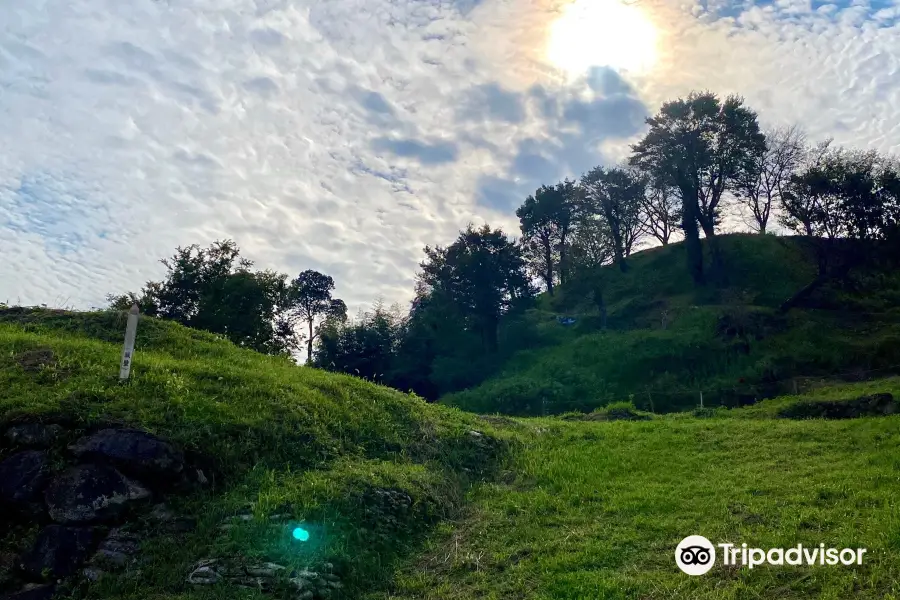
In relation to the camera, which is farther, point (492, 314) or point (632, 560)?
point (492, 314)

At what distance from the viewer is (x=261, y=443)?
1006 centimetres

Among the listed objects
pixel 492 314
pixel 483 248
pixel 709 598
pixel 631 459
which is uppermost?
pixel 483 248

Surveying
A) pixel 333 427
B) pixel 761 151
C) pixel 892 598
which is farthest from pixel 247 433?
pixel 761 151

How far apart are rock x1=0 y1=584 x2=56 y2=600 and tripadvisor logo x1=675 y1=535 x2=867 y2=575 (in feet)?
23.1

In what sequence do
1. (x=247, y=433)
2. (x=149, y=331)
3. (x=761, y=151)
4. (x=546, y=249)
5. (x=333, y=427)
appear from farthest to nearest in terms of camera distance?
(x=546, y=249), (x=761, y=151), (x=149, y=331), (x=333, y=427), (x=247, y=433)

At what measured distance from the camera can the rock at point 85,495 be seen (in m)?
7.73

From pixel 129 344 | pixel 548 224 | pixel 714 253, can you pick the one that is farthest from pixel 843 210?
pixel 129 344

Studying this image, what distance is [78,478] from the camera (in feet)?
26.2

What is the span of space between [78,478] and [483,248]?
36599 mm

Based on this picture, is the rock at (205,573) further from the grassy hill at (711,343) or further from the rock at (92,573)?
the grassy hill at (711,343)

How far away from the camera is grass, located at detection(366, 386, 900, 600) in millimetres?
6867

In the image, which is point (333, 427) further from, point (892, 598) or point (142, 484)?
point (892, 598)

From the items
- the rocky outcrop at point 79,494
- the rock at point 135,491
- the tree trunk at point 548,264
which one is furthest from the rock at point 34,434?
the tree trunk at point 548,264

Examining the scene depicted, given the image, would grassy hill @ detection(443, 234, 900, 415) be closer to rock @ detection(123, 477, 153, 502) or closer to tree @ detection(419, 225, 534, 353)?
tree @ detection(419, 225, 534, 353)
